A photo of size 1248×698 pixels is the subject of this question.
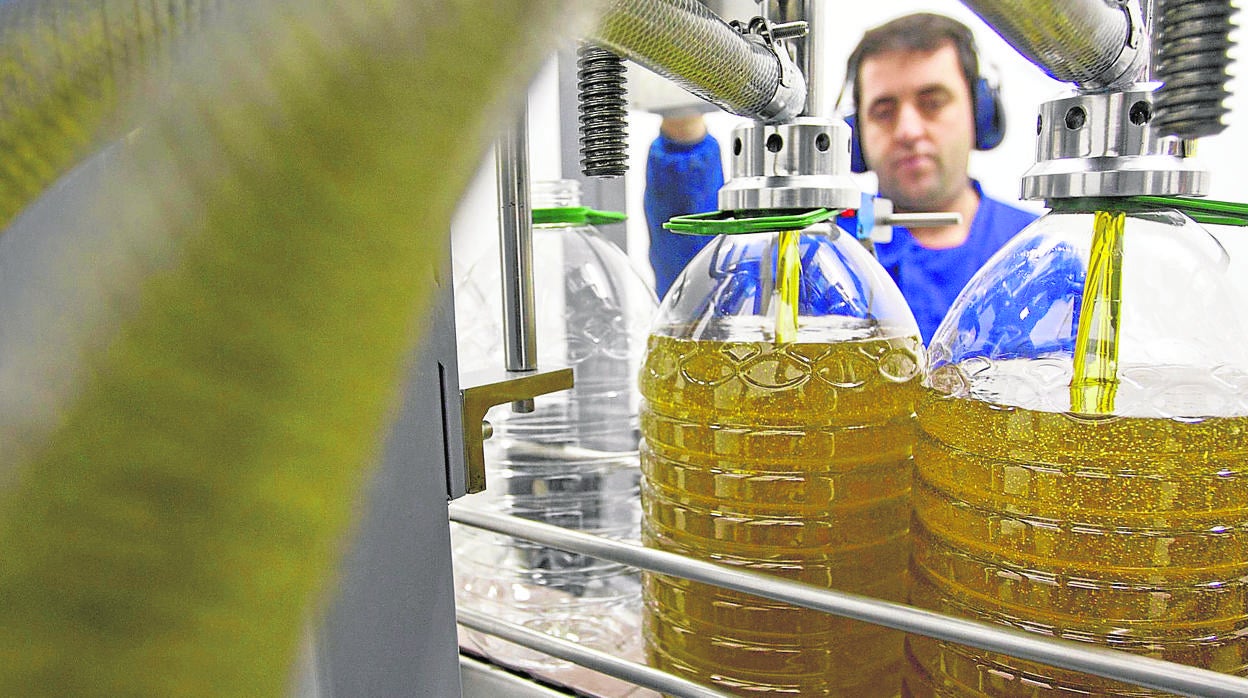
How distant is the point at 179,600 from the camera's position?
0.09 meters

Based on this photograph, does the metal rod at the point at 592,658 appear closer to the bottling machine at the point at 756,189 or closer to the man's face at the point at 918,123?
the bottling machine at the point at 756,189

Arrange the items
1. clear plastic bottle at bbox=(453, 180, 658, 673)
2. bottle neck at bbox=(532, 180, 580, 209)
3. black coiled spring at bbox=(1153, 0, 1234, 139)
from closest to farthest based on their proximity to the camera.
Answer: black coiled spring at bbox=(1153, 0, 1234, 139) → clear plastic bottle at bbox=(453, 180, 658, 673) → bottle neck at bbox=(532, 180, 580, 209)

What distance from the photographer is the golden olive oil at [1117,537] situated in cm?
39

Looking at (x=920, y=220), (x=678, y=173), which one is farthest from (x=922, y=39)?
(x=678, y=173)

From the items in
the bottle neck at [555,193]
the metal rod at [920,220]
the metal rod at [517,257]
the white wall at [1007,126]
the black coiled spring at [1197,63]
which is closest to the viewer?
the black coiled spring at [1197,63]

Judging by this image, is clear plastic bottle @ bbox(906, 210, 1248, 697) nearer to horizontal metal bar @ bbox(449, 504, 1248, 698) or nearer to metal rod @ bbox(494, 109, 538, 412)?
horizontal metal bar @ bbox(449, 504, 1248, 698)

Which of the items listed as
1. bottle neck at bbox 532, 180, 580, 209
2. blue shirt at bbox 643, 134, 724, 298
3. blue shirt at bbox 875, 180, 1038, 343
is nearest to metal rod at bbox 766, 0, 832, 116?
bottle neck at bbox 532, 180, 580, 209

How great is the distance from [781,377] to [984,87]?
1.95 meters

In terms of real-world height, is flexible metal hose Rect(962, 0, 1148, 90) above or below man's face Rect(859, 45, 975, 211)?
below

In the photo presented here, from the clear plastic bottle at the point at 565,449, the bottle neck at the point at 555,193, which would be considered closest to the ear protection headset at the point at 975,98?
the clear plastic bottle at the point at 565,449

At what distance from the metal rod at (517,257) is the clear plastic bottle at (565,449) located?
26 millimetres

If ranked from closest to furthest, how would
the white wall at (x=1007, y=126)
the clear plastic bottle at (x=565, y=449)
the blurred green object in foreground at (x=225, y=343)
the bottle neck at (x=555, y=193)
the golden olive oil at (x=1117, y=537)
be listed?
1. the blurred green object in foreground at (x=225, y=343)
2. the golden olive oil at (x=1117, y=537)
3. the clear plastic bottle at (x=565, y=449)
4. the bottle neck at (x=555, y=193)
5. the white wall at (x=1007, y=126)

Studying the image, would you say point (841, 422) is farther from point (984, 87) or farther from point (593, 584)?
point (984, 87)

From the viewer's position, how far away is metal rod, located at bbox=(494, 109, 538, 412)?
49cm
